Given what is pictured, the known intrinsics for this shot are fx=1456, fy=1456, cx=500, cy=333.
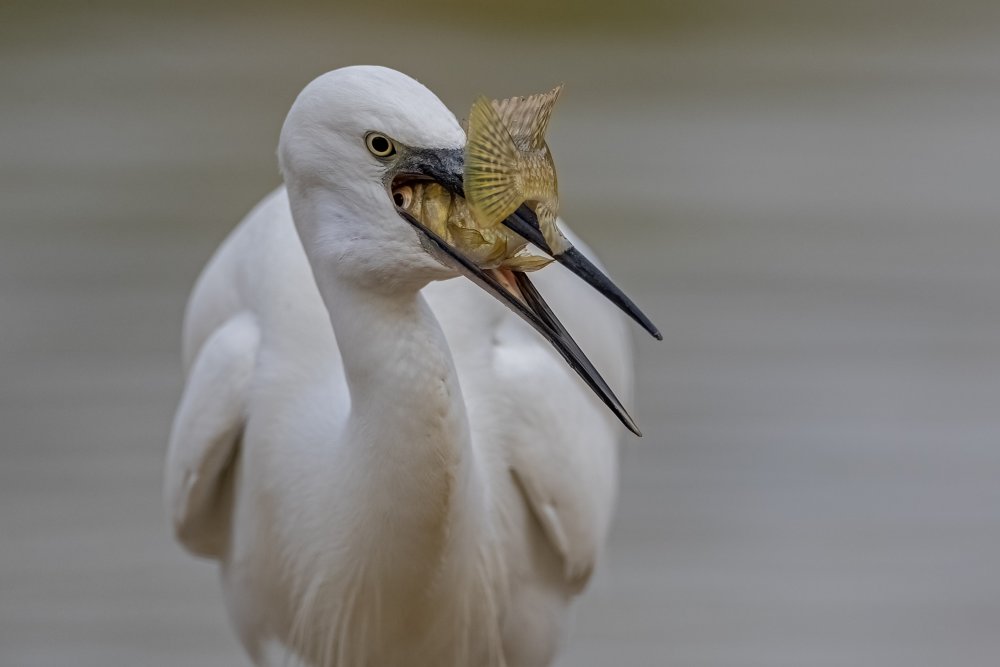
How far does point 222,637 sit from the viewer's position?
2.35 m

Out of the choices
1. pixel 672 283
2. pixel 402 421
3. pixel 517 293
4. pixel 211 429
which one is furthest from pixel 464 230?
pixel 672 283

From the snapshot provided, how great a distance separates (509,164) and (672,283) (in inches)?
94.6

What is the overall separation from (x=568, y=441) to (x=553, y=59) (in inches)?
124

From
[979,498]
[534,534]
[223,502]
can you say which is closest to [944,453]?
[979,498]

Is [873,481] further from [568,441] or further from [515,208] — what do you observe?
[515,208]

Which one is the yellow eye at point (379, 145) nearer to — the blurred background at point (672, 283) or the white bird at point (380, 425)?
the white bird at point (380, 425)

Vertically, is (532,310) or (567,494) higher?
(532,310)

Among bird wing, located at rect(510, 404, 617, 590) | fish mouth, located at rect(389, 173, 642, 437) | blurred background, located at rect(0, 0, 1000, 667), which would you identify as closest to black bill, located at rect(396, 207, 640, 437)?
fish mouth, located at rect(389, 173, 642, 437)

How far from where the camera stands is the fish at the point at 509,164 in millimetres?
1050

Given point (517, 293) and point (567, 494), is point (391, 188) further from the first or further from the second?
point (567, 494)

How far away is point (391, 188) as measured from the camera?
1118 millimetres

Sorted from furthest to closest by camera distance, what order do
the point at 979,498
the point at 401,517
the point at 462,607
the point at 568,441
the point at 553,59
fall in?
the point at 553,59, the point at 979,498, the point at 568,441, the point at 462,607, the point at 401,517

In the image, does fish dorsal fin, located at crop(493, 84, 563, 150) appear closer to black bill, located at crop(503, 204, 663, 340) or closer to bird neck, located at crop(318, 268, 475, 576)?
black bill, located at crop(503, 204, 663, 340)

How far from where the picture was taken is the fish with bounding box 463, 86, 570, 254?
105cm
